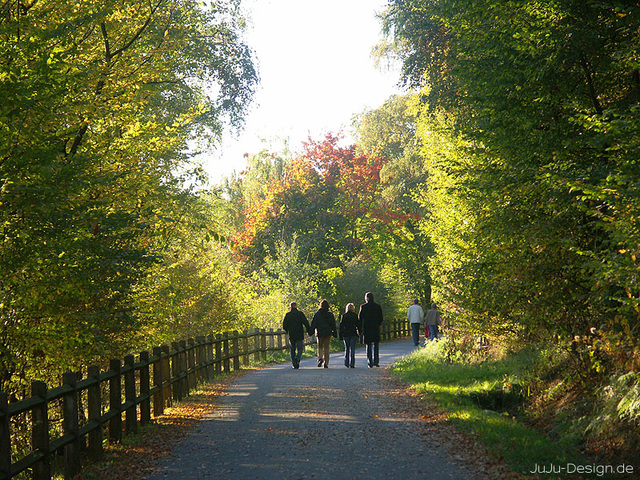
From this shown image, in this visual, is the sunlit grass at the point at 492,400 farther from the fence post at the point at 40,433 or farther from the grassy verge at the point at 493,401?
the fence post at the point at 40,433

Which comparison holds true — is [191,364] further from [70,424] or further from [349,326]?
[70,424]

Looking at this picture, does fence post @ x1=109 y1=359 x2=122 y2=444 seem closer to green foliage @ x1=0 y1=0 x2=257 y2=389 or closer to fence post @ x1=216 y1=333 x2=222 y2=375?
green foliage @ x1=0 y1=0 x2=257 y2=389

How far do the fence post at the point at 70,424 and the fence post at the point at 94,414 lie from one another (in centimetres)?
64

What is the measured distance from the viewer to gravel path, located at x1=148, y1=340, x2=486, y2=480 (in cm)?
746

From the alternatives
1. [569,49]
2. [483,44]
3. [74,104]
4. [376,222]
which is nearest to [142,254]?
[74,104]

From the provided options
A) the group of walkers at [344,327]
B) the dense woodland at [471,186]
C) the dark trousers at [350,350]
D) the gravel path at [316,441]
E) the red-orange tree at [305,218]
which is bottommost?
the gravel path at [316,441]

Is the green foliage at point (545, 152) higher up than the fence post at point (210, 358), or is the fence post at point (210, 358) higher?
the green foliage at point (545, 152)

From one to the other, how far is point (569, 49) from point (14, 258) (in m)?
7.86

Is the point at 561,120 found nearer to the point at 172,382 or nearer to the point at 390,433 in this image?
the point at 390,433

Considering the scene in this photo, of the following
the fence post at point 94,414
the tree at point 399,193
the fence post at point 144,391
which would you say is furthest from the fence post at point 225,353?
the tree at point 399,193

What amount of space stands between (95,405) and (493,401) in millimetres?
7192

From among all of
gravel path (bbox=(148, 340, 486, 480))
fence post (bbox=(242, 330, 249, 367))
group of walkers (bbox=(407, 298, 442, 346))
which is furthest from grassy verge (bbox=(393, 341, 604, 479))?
group of walkers (bbox=(407, 298, 442, 346))

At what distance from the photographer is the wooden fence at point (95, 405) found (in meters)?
6.94

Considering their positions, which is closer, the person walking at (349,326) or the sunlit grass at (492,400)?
the sunlit grass at (492,400)
